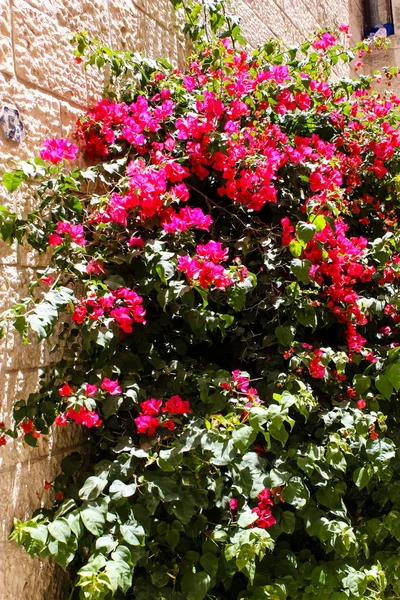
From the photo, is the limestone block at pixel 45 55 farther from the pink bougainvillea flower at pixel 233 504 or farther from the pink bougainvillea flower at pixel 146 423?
the pink bougainvillea flower at pixel 233 504

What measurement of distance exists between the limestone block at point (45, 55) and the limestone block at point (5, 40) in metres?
0.02

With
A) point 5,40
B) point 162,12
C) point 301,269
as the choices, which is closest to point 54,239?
point 5,40

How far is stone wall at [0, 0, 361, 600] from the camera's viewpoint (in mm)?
1681

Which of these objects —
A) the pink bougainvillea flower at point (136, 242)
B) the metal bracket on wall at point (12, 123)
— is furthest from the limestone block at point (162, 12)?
the pink bougainvillea flower at point (136, 242)

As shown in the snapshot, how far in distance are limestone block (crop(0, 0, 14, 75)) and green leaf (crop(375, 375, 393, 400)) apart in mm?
1322

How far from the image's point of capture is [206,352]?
211 cm

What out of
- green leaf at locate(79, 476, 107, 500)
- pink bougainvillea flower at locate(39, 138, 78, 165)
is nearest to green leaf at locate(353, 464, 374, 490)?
green leaf at locate(79, 476, 107, 500)

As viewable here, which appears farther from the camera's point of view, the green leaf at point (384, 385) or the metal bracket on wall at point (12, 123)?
the green leaf at point (384, 385)

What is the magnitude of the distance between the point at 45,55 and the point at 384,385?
1.36 metres

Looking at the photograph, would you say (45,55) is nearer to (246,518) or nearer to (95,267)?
(95,267)

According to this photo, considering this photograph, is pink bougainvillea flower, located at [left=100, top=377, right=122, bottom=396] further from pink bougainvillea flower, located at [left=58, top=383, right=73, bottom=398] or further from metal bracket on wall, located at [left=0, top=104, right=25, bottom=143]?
metal bracket on wall, located at [left=0, top=104, right=25, bottom=143]

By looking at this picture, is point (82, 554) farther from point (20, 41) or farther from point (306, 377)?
point (20, 41)

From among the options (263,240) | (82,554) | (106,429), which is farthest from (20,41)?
(82,554)

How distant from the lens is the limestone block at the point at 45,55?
1.80 m
